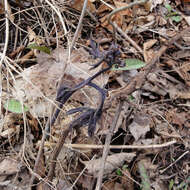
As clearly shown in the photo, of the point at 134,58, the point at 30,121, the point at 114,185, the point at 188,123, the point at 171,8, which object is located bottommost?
the point at 114,185

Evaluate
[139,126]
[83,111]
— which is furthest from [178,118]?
[83,111]

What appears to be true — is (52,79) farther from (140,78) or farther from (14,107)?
(140,78)

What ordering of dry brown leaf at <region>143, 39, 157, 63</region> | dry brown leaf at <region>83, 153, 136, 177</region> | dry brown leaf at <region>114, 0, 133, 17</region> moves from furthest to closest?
dry brown leaf at <region>114, 0, 133, 17</region>
dry brown leaf at <region>143, 39, 157, 63</region>
dry brown leaf at <region>83, 153, 136, 177</region>

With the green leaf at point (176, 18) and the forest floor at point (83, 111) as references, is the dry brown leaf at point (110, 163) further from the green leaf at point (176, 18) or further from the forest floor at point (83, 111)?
the green leaf at point (176, 18)

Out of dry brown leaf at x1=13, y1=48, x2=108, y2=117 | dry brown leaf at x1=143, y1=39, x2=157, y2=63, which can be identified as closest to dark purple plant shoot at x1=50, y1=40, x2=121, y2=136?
dry brown leaf at x1=13, y1=48, x2=108, y2=117

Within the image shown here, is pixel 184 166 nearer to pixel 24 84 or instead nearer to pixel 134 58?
pixel 134 58

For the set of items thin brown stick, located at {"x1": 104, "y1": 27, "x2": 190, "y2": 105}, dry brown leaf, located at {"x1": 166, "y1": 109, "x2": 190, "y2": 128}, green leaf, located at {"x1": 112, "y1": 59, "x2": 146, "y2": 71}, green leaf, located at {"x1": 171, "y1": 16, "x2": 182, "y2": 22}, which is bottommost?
dry brown leaf, located at {"x1": 166, "y1": 109, "x2": 190, "y2": 128}

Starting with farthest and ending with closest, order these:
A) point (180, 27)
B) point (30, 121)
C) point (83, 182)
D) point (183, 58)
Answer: point (180, 27) < point (183, 58) < point (30, 121) < point (83, 182)

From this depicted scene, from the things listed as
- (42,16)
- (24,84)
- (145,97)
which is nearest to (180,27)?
(145,97)

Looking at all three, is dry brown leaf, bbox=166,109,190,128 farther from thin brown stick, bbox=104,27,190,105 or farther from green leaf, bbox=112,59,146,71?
thin brown stick, bbox=104,27,190,105
